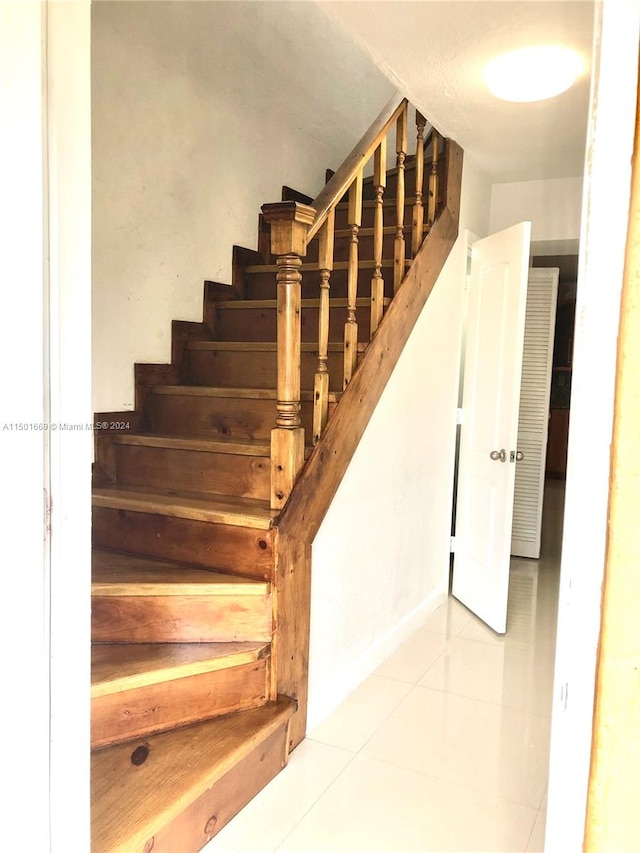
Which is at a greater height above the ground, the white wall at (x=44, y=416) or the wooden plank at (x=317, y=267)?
the wooden plank at (x=317, y=267)

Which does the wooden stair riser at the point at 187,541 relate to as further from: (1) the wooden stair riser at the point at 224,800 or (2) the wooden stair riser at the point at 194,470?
(1) the wooden stair riser at the point at 224,800

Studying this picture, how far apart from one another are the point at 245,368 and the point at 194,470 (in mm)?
648

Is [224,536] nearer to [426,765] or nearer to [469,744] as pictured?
[426,765]

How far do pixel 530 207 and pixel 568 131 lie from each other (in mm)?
943

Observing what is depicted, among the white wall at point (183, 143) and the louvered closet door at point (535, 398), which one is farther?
the louvered closet door at point (535, 398)

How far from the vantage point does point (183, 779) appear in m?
1.73

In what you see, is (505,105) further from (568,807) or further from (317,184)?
(568,807)

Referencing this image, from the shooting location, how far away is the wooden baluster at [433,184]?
3158 mm

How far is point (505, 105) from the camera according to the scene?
270 cm

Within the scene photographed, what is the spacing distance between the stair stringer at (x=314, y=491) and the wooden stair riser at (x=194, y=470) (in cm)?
20

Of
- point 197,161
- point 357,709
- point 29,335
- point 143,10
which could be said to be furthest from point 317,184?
point 29,335

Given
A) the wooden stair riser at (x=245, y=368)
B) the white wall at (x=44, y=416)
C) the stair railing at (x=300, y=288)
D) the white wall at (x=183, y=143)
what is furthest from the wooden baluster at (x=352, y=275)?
the white wall at (x=44, y=416)

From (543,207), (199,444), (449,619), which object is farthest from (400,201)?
(449,619)

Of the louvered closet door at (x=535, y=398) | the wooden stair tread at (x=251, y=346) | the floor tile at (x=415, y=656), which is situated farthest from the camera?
the louvered closet door at (x=535, y=398)
